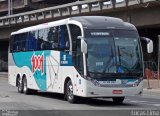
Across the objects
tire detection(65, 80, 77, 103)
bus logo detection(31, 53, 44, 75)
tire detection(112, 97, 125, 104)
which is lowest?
tire detection(112, 97, 125, 104)

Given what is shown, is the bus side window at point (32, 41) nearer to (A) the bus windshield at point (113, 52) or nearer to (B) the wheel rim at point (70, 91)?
(B) the wheel rim at point (70, 91)

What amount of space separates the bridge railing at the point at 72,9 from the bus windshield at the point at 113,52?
18986 mm

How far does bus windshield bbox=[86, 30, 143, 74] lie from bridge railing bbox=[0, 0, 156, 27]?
18986mm

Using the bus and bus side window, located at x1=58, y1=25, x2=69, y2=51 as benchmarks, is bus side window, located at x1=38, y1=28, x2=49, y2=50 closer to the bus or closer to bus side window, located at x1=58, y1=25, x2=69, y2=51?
the bus

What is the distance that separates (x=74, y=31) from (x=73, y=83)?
6.77 feet

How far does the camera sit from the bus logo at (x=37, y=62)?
2387 cm

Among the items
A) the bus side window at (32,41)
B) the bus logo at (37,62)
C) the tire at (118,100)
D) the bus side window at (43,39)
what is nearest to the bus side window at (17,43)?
the bus side window at (32,41)

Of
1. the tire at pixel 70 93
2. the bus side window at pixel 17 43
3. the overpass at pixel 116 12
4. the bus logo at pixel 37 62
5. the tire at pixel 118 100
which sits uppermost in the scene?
the overpass at pixel 116 12

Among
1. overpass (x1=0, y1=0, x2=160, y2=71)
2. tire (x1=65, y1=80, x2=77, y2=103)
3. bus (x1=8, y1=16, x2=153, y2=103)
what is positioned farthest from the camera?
overpass (x1=0, y1=0, x2=160, y2=71)

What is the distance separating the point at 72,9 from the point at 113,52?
30320 millimetres

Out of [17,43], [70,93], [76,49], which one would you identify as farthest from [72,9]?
[76,49]

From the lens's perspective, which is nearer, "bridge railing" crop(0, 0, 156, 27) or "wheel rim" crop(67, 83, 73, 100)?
"wheel rim" crop(67, 83, 73, 100)

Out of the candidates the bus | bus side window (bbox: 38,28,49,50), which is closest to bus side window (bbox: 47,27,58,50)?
the bus

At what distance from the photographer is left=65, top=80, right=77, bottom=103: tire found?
785 inches
